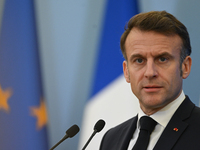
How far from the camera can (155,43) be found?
1602mm

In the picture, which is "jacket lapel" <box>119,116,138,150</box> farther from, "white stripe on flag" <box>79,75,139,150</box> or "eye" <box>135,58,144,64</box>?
"white stripe on flag" <box>79,75,139,150</box>

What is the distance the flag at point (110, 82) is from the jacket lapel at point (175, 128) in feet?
2.78

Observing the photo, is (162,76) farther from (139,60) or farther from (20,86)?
(20,86)

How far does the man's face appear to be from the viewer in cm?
156

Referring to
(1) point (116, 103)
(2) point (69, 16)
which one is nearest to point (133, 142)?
(1) point (116, 103)

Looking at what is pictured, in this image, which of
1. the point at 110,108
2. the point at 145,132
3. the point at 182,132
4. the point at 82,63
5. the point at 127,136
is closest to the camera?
the point at 182,132

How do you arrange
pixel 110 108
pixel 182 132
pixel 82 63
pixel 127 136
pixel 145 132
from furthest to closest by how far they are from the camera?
pixel 82 63 < pixel 110 108 < pixel 127 136 < pixel 145 132 < pixel 182 132

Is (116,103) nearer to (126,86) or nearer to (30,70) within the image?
(126,86)

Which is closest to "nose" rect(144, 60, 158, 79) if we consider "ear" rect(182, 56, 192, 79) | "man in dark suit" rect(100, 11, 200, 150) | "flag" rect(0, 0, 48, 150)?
"man in dark suit" rect(100, 11, 200, 150)

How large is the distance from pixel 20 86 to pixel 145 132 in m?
1.44

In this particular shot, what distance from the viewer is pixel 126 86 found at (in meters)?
2.49

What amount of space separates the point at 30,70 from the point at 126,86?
36.0 inches

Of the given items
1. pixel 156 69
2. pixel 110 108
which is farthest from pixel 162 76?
pixel 110 108

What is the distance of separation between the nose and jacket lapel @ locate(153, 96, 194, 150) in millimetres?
262
